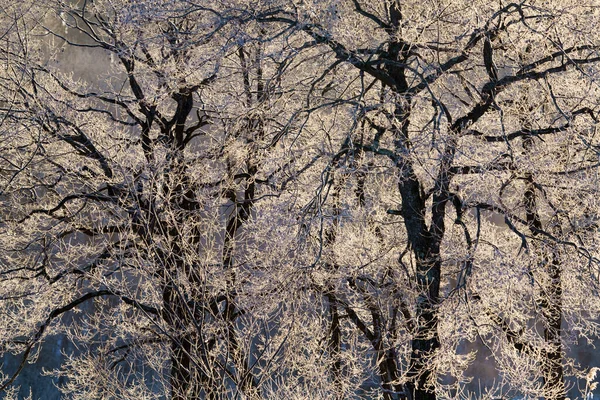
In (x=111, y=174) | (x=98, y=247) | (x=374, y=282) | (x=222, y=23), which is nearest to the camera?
(x=222, y=23)

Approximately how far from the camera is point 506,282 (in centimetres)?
909

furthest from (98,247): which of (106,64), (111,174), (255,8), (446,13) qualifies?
(106,64)

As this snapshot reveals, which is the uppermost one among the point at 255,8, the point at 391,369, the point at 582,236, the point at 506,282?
the point at 255,8

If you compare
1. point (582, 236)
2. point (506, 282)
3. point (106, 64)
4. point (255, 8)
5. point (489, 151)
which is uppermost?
point (106, 64)

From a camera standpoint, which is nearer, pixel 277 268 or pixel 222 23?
pixel 222 23

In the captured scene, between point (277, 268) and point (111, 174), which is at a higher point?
point (111, 174)

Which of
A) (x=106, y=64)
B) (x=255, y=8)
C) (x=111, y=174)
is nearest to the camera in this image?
(x=255, y=8)

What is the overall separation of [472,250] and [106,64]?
15.1 metres

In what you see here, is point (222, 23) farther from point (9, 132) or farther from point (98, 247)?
point (98, 247)

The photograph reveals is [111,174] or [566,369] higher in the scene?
[111,174]

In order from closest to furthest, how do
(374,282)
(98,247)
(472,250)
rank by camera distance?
(472,250)
(374,282)
(98,247)

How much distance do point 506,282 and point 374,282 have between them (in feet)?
6.54

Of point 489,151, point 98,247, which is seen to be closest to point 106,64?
point 98,247

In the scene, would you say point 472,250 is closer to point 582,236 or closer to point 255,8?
point 582,236
